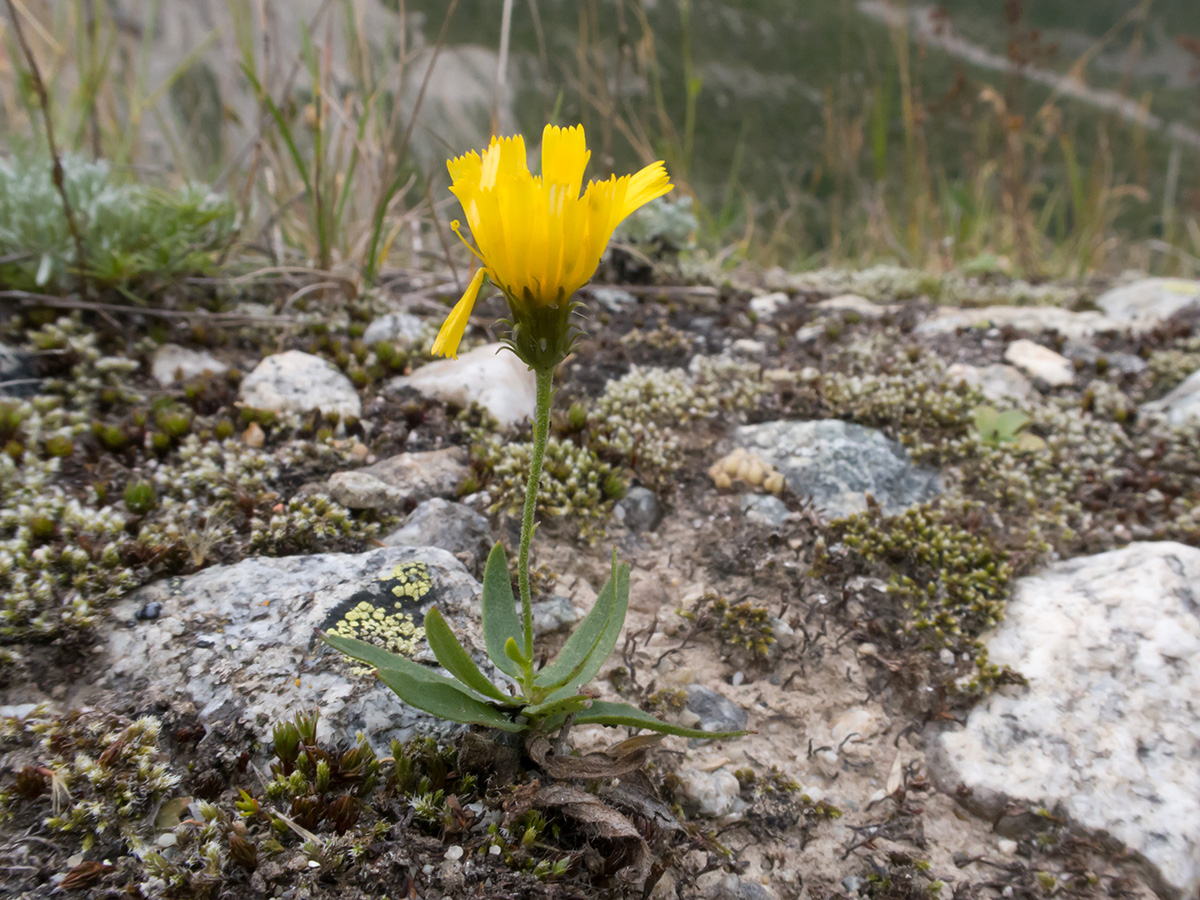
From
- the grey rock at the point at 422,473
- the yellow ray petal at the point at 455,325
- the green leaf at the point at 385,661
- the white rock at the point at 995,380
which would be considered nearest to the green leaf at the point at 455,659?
the green leaf at the point at 385,661

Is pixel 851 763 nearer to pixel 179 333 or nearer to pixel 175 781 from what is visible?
pixel 175 781

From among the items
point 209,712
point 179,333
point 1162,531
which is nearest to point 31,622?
point 209,712

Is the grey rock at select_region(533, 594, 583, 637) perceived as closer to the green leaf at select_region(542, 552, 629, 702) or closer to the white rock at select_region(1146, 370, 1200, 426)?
the green leaf at select_region(542, 552, 629, 702)

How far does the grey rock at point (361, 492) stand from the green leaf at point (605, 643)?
119 cm

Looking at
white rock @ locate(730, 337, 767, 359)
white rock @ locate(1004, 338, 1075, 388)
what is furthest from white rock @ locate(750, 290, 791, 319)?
white rock @ locate(1004, 338, 1075, 388)

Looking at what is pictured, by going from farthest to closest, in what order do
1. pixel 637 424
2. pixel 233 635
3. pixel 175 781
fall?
pixel 637 424 → pixel 233 635 → pixel 175 781

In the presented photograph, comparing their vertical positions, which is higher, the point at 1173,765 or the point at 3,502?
the point at 3,502

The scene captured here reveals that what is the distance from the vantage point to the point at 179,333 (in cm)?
360

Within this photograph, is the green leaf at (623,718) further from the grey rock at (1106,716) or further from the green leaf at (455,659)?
the grey rock at (1106,716)

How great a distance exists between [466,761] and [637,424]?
184 cm

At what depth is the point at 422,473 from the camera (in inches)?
111

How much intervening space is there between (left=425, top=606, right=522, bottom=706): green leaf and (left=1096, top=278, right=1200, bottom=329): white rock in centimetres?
506

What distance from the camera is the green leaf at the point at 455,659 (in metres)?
1.55

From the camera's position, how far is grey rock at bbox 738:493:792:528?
2.89 metres
